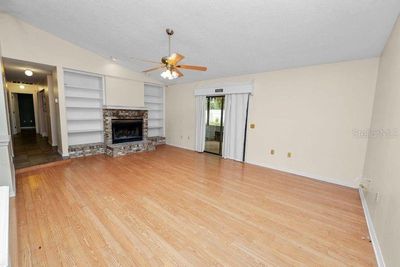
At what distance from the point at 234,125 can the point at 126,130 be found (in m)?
3.54

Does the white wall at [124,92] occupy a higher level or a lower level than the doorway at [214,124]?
higher

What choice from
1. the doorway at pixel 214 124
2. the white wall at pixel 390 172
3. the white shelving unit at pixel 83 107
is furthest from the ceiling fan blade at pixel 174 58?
the white shelving unit at pixel 83 107

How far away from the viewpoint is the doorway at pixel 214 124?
528cm

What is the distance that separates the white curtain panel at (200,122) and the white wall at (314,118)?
123 cm

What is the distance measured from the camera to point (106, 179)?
10.9 ft

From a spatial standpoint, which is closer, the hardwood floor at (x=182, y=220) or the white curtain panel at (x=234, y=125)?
the hardwood floor at (x=182, y=220)

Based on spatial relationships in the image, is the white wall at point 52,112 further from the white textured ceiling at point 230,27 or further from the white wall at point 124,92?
the white textured ceiling at point 230,27

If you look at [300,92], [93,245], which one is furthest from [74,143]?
[300,92]

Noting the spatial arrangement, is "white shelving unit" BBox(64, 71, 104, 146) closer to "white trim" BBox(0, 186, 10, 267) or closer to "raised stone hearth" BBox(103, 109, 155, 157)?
"raised stone hearth" BBox(103, 109, 155, 157)

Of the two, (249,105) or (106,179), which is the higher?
(249,105)

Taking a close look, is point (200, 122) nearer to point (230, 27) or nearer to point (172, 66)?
point (172, 66)

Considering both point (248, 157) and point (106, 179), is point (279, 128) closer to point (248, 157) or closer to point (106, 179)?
point (248, 157)

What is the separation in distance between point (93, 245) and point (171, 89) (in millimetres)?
5604

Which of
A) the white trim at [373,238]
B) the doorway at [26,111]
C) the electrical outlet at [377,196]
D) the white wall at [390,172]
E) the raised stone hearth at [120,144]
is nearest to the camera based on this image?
the white wall at [390,172]
